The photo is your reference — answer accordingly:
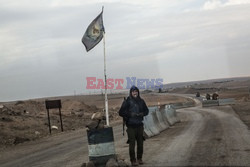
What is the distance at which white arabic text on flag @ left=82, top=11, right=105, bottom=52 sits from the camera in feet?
48.1

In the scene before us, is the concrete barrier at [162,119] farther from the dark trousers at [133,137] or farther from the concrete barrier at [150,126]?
the dark trousers at [133,137]

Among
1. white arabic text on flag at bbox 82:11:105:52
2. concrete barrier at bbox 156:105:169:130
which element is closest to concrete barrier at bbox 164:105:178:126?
concrete barrier at bbox 156:105:169:130

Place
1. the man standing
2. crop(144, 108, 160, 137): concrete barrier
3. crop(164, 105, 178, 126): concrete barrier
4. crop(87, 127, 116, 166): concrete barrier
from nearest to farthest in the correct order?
the man standing
crop(87, 127, 116, 166): concrete barrier
crop(144, 108, 160, 137): concrete barrier
crop(164, 105, 178, 126): concrete barrier

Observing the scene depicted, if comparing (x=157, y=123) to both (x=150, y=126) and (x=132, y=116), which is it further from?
(x=132, y=116)

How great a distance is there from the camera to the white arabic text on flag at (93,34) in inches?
578

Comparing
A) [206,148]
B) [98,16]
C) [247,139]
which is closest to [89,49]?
[98,16]

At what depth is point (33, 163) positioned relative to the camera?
45.4 feet

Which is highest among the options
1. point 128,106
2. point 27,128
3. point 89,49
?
point 89,49

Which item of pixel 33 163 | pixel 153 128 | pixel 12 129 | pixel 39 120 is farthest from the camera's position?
pixel 39 120

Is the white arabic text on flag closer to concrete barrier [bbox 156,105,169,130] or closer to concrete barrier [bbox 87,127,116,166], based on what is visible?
concrete barrier [bbox 87,127,116,166]

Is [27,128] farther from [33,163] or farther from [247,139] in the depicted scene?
[247,139]

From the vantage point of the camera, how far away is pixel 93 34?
1469 cm

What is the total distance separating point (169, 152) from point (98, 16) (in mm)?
5782

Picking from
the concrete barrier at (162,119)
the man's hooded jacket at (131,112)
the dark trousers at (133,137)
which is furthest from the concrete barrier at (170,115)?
the man's hooded jacket at (131,112)
